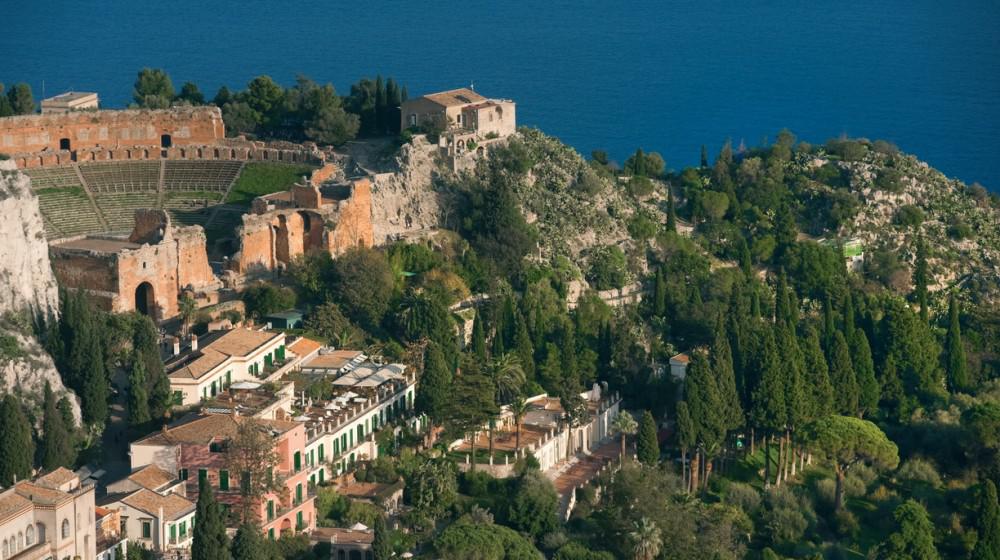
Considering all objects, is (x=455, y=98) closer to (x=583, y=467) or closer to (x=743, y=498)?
(x=583, y=467)

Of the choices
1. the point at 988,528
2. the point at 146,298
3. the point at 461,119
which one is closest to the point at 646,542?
the point at 988,528

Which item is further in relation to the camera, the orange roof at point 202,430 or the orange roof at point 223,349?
the orange roof at point 223,349

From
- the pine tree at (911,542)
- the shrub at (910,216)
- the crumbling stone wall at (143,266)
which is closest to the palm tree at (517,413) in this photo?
the crumbling stone wall at (143,266)

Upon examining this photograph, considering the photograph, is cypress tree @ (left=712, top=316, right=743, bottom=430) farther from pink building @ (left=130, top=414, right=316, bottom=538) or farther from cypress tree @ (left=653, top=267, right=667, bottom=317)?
pink building @ (left=130, top=414, right=316, bottom=538)

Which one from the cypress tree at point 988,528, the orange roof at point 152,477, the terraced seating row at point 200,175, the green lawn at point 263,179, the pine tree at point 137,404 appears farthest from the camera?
the terraced seating row at point 200,175

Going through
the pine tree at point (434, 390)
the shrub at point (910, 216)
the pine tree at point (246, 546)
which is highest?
the shrub at point (910, 216)

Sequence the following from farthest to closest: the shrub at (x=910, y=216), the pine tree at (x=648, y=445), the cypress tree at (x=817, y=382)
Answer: the shrub at (x=910, y=216)
the cypress tree at (x=817, y=382)
the pine tree at (x=648, y=445)

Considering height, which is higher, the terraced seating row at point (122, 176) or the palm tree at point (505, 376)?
the terraced seating row at point (122, 176)

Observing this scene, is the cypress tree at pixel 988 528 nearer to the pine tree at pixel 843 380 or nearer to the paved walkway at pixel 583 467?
the pine tree at pixel 843 380
